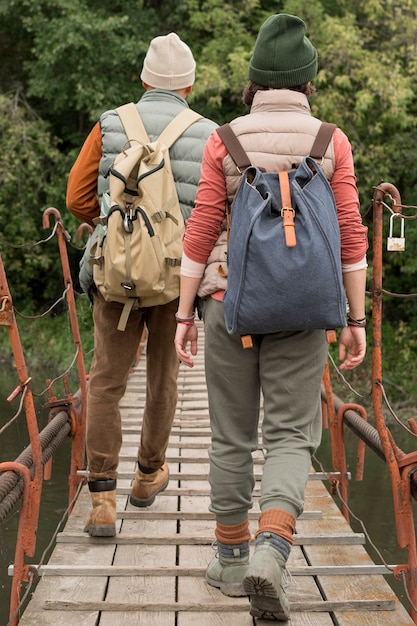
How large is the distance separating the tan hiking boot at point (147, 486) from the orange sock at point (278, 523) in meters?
1.26

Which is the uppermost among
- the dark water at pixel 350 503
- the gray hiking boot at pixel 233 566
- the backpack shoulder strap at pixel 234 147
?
the backpack shoulder strap at pixel 234 147

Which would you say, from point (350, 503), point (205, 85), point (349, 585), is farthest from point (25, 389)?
point (205, 85)

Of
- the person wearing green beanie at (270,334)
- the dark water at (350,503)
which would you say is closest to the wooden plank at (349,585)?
the person wearing green beanie at (270,334)

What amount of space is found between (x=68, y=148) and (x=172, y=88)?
13178 millimetres

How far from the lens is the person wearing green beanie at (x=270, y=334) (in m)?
2.36

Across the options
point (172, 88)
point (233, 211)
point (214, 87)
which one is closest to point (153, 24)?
point (214, 87)

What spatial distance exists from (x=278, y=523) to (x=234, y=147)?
946 millimetres

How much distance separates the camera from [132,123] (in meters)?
3.00

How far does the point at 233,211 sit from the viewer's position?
237 cm

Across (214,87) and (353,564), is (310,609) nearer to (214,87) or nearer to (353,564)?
(353,564)

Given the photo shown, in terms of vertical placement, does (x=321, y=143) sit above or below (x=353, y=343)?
above

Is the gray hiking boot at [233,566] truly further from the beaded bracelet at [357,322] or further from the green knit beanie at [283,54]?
the green knit beanie at [283,54]

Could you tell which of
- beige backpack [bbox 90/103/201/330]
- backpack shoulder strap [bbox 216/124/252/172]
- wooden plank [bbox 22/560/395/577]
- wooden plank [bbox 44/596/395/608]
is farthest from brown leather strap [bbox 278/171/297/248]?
wooden plank [bbox 22/560/395/577]

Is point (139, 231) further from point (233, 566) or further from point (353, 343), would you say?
point (233, 566)
